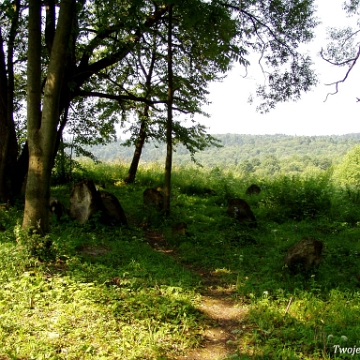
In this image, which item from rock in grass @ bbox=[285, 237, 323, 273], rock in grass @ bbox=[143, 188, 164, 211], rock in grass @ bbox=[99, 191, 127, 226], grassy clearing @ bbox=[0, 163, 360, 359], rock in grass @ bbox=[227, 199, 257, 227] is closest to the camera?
grassy clearing @ bbox=[0, 163, 360, 359]

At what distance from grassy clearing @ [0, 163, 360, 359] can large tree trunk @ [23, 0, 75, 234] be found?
600 millimetres

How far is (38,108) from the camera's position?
503 cm

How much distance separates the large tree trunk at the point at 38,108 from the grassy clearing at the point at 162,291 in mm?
600

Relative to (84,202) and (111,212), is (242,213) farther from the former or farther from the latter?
(84,202)

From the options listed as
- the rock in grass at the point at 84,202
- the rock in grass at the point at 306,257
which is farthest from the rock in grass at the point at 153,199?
the rock in grass at the point at 306,257

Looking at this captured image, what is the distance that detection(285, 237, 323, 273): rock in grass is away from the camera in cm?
518

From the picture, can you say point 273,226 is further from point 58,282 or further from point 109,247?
point 58,282

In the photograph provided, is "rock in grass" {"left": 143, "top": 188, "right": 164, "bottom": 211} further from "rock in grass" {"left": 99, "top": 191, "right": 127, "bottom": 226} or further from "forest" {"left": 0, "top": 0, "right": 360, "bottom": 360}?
"rock in grass" {"left": 99, "top": 191, "right": 127, "bottom": 226}

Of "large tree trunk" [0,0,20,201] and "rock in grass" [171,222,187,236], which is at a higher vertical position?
"large tree trunk" [0,0,20,201]

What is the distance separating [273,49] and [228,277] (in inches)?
257

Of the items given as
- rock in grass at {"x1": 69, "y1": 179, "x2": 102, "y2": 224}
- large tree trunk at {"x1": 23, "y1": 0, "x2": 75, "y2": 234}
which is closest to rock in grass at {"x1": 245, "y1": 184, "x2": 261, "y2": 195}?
rock in grass at {"x1": 69, "y1": 179, "x2": 102, "y2": 224}

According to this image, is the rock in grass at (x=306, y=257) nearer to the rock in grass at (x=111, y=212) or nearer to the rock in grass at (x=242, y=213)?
the rock in grass at (x=242, y=213)

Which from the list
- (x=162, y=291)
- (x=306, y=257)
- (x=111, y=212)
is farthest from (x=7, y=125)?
(x=306, y=257)

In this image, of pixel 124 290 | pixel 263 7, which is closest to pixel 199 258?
pixel 124 290
